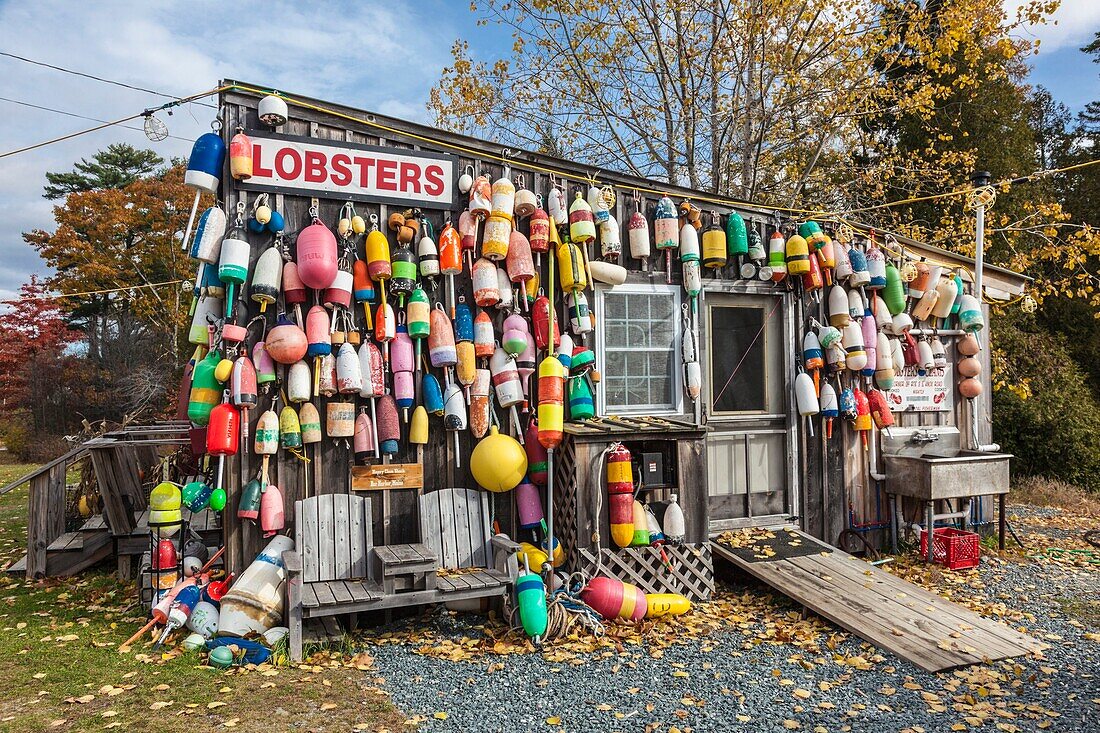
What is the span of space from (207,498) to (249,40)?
7887 millimetres

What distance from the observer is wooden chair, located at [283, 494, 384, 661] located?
5107mm

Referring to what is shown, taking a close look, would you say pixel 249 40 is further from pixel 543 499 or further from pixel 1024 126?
pixel 1024 126

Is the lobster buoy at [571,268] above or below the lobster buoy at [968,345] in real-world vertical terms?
above

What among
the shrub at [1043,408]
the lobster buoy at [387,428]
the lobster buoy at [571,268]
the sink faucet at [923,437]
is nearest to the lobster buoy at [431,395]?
the lobster buoy at [387,428]

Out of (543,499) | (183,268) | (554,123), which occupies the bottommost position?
(543,499)

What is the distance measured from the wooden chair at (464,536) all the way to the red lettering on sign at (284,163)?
2658 millimetres

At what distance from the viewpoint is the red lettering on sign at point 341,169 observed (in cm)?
586

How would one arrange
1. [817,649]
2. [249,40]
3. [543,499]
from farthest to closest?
1. [249,40]
2. [543,499]
3. [817,649]

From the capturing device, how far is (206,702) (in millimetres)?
4125

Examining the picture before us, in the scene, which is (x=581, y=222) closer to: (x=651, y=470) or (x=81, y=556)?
(x=651, y=470)

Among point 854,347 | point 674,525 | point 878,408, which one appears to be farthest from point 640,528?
point 878,408

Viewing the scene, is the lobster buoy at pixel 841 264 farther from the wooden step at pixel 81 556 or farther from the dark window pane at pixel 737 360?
the wooden step at pixel 81 556

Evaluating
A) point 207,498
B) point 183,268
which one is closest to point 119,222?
point 183,268

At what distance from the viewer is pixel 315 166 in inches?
228
